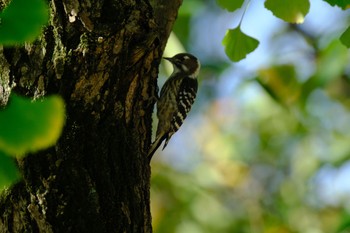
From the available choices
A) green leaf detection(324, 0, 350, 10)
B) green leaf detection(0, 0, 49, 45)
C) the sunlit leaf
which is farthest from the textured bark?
the sunlit leaf

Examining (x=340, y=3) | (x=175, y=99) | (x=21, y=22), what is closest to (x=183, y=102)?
(x=175, y=99)

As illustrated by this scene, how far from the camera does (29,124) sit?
111 centimetres

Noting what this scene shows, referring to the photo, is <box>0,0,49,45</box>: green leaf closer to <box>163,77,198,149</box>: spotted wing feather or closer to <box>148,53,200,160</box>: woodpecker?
<box>148,53,200,160</box>: woodpecker

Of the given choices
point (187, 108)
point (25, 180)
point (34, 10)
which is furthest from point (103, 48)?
point (187, 108)

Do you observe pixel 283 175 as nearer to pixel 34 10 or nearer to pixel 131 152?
pixel 131 152

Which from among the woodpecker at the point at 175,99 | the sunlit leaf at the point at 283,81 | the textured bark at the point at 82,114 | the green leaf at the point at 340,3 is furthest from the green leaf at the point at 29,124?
the sunlit leaf at the point at 283,81

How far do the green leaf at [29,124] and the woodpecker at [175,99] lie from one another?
4136 millimetres

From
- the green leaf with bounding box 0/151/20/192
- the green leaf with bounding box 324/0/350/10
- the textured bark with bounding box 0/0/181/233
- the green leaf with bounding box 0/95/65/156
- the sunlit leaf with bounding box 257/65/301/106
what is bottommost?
the green leaf with bounding box 0/151/20/192

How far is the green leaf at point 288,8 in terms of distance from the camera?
8.93ft

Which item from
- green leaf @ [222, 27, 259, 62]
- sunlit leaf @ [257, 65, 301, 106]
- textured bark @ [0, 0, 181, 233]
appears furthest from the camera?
sunlit leaf @ [257, 65, 301, 106]

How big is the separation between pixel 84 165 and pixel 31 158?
20 centimetres

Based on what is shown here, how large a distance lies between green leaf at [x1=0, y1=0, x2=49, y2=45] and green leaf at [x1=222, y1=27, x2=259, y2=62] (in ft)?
6.26

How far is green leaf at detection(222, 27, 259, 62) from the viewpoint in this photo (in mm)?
3025

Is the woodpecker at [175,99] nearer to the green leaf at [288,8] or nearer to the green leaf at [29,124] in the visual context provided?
the green leaf at [288,8]
